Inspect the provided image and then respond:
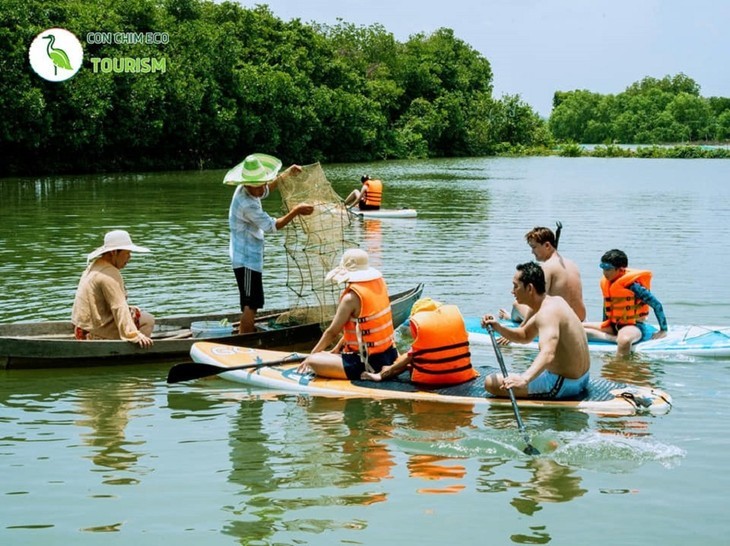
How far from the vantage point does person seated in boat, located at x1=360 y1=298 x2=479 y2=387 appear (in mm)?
7875

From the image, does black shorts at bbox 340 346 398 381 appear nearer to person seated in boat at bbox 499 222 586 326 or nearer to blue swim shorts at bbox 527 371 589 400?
blue swim shorts at bbox 527 371 589 400

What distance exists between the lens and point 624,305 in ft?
33.1

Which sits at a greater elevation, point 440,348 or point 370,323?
point 370,323

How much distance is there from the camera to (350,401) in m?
8.30

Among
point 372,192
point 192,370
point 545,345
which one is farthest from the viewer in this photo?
point 372,192

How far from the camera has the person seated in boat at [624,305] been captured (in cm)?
984

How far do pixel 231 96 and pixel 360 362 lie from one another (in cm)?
4988

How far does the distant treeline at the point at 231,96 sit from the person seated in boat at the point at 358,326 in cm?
3384

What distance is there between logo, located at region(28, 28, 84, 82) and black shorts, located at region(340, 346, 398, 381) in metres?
35.4

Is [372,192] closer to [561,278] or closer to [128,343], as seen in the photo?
[561,278]

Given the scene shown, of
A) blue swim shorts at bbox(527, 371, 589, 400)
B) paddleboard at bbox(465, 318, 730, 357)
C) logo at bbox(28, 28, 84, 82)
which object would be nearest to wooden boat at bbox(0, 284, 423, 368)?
paddleboard at bbox(465, 318, 730, 357)

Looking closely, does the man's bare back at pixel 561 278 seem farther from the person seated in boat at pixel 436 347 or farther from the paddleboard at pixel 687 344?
the person seated in boat at pixel 436 347

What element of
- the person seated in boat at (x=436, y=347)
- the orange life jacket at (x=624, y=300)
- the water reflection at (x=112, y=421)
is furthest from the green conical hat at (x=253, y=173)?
the orange life jacket at (x=624, y=300)

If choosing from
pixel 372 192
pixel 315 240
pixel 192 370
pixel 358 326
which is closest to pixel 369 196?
pixel 372 192
